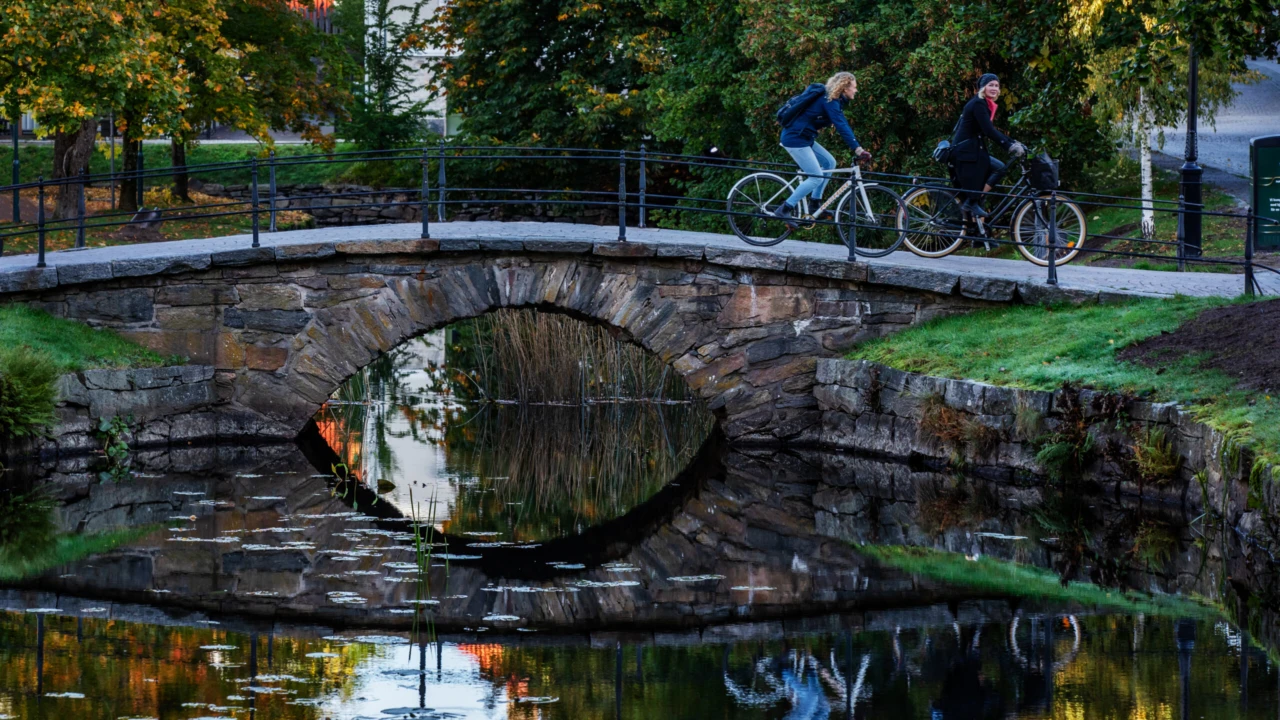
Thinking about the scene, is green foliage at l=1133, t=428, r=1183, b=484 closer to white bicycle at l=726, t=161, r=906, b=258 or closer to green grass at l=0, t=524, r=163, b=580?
white bicycle at l=726, t=161, r=906, b=258

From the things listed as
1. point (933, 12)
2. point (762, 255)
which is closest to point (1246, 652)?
point (762, 255)

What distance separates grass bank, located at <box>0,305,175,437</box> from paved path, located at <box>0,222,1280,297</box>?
0.50 m

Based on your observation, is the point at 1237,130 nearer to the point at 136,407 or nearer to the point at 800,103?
the point at 800,103

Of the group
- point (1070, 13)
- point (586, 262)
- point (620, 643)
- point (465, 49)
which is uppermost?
point (465, 49)

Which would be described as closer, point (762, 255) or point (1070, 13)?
point (762, 255)

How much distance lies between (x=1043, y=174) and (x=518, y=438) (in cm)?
516

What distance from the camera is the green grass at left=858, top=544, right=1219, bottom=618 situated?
26.6 ft

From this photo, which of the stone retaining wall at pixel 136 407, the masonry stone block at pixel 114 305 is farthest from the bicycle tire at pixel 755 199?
the masonry stone block at pixel 114 305

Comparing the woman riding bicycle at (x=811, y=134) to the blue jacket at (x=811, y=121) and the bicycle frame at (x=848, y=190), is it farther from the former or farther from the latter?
the bicycle frame at (x=848, y=190)

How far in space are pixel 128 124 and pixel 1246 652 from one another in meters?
20.6

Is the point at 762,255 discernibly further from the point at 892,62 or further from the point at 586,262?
the point at 892,62

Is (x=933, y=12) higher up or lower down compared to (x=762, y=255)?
higher up

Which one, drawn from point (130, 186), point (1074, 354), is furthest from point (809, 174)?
point (130, 186)

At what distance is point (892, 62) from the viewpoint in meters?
19.9
